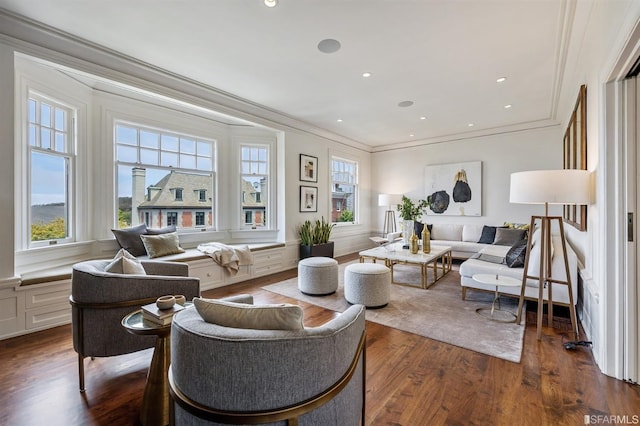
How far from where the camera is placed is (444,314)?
10.2ft

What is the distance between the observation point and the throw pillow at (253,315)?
1.09 m

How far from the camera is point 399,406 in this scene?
67.1 inches

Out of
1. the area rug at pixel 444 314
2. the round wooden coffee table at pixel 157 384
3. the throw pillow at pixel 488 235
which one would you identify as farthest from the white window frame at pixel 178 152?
the throw pillow at pixel 488 235

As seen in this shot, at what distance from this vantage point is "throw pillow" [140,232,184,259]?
3.75 metres

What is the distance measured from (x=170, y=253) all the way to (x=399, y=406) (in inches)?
136

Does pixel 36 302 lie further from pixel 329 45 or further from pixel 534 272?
pixel 534 272

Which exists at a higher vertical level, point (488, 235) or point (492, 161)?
point (492, 161)

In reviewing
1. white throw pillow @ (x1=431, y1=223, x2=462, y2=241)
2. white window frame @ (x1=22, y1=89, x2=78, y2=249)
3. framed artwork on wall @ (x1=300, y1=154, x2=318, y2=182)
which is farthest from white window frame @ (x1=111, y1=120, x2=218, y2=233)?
white throw pillow @ (x1=431, y1=223, x2=462, y2=241)

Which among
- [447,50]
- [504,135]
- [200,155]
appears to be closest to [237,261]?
[200,155]

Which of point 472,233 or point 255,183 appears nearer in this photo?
point 255,183

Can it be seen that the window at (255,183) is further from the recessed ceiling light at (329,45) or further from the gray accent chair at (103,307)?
the gray accent chair at (103,307)

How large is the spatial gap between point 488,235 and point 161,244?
576cm

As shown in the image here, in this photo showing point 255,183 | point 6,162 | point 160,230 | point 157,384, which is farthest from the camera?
point 255,183

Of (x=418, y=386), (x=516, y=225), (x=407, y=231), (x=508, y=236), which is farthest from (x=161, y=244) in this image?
(x=516, y=225)
